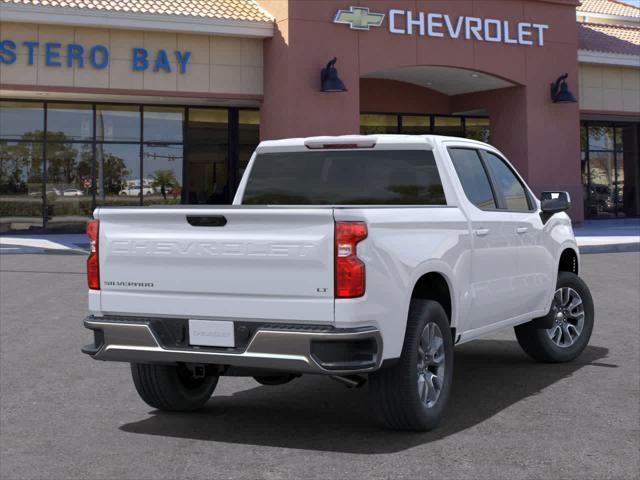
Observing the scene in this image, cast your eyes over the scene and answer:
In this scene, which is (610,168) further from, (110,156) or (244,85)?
(110,156)

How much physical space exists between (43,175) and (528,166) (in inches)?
580

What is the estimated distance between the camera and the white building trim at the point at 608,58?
3088cm

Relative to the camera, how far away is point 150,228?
5.84 meters

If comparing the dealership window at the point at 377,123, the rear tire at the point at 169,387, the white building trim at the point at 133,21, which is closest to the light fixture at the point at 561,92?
the dealership window at the point at 377,123

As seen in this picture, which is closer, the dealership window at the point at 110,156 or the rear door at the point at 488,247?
the rear door at the point at 488,247

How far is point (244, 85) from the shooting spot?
88.6 feet

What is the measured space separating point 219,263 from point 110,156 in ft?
77.7

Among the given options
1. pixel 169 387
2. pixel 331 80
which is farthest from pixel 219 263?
pixel 331 80

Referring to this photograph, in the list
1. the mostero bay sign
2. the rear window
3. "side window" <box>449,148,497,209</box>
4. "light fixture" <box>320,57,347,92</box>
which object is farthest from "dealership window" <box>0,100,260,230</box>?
"side window" <box>449,148,497,209</box>

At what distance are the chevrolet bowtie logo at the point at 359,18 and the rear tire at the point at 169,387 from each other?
2103 centimetres

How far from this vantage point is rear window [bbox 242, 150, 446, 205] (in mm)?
7000

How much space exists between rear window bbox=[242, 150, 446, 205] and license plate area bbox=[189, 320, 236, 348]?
6.05 feet

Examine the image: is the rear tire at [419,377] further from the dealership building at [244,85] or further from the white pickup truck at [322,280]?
the dealership building at [244,85]

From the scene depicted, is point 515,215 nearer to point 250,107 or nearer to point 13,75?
point 13,75
